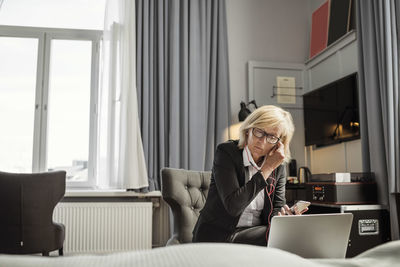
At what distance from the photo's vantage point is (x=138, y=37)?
3596mm

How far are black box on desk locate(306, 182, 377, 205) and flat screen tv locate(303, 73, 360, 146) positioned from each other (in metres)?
0.48

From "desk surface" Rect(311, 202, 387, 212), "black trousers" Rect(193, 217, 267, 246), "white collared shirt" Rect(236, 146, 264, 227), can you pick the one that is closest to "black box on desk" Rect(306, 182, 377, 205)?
"desk surface" Rect(311, 202, 387, 212)

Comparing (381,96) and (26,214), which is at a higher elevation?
(381,96)

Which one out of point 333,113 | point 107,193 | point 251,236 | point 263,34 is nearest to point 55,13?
point 107,193

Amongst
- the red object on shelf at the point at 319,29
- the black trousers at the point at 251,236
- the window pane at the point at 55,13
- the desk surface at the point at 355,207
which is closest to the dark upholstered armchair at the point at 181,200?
the black trousers at the point at 251,236

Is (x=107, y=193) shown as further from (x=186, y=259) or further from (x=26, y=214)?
(x=186, y=259)

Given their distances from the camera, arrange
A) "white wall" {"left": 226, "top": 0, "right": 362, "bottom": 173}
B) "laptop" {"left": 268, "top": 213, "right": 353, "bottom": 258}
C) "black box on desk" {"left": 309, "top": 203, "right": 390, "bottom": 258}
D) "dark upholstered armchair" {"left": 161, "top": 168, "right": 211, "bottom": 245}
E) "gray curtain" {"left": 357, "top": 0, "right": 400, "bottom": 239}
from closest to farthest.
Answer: "laptop" {"left": 268, "top": 213, "right": 353, "bottom": 258}
"dark upholstered armchair" {"left": 161, "top": 168, "right": 211, "bottom": 245}
"black box on desk" {"left": 309, "top": 203, "right": 390, "bottom": 258}
"gray curtain" {"left": 357, "top": 0, "right": 400, "bottom": 239}
"white wall" {"left": 226, "top": 0, "right": 362, "bottom": 173}

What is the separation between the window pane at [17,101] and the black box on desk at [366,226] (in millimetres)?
2728

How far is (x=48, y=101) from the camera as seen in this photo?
3.69 m

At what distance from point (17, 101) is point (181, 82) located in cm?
157

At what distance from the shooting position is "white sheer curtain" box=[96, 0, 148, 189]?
11.2ft

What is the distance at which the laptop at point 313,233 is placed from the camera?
3.34 feet

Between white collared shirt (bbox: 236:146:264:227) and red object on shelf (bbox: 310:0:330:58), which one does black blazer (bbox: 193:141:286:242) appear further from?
red object on shelf (bbox: 310:0:330:58)

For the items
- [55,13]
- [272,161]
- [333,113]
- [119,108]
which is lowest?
[272,161]
